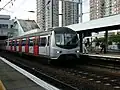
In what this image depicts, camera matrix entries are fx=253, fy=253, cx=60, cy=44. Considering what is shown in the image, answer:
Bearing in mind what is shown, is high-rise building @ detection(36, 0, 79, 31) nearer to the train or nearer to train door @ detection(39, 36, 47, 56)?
train door @ detection(39, 36, 47, 56)

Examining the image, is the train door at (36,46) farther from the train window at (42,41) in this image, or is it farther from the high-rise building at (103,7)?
the high-rise building at (103,7)

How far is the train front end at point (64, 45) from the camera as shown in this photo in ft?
57.9

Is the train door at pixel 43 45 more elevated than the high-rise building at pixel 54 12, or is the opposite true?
the high-rise building at pixel 54 12

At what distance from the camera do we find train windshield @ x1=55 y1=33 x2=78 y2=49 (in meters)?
17.8

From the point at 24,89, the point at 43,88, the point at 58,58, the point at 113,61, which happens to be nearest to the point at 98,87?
the point at 43,88

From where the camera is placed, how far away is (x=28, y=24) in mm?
97000

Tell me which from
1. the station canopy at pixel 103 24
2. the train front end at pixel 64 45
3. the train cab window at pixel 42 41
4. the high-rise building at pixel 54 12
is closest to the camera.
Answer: the train front end at pixel 64 45

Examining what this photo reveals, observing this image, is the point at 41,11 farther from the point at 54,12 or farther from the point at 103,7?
the point at 103,7

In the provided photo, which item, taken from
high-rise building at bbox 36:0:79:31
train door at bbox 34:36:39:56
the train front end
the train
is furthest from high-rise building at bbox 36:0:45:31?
the train front end

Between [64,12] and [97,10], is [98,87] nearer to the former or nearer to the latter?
[97,10]

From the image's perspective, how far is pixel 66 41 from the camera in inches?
706

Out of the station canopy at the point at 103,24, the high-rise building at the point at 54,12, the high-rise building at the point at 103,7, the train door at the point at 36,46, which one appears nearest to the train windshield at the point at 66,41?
the train door at the point at 36,46

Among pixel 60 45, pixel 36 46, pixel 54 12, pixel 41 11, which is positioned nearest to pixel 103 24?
pixel 36 46

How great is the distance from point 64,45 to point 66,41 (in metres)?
0.34
